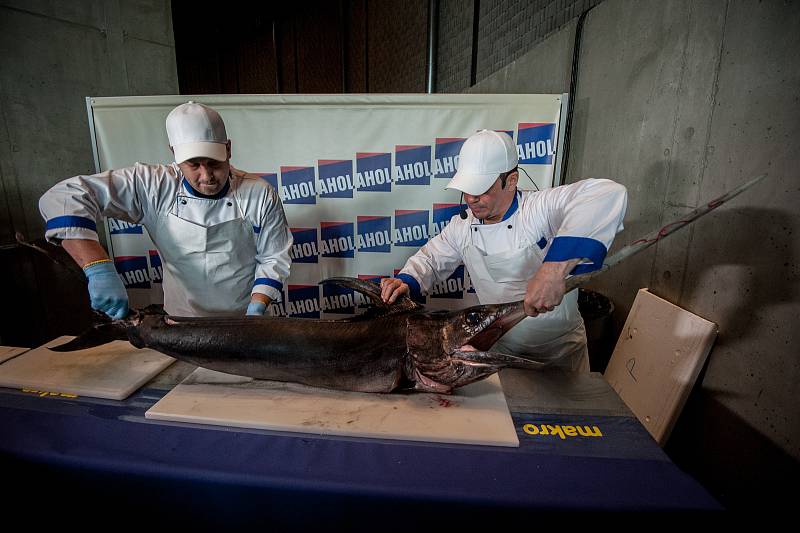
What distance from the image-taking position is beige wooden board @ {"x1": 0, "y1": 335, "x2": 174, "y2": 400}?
4.96ft

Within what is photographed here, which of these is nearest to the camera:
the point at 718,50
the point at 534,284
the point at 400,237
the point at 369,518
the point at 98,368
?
the point at 369,518

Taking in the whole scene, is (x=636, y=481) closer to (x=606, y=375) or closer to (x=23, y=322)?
(x=606, y=375)

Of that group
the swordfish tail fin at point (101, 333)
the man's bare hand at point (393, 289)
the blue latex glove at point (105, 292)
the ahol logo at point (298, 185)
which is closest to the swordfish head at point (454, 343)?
the man's bare hand at point (393, 289)

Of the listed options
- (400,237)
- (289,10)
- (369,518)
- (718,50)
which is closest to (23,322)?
(400,237)

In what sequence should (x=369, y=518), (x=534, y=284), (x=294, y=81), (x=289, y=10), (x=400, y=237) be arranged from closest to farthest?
(x=369, y=518)
(x=534, y=284)
(x=400, y=237)
(x=289, y=10)
(x=294, y=81)

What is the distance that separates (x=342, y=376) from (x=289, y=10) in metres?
9.42

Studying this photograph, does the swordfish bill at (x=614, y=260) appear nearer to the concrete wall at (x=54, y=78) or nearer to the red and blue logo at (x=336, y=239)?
the red and blue logo at (x=336, y=239)

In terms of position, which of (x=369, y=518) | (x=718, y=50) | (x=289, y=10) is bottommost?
(x=369, y=518)

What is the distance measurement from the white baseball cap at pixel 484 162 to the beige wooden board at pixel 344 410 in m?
0.93

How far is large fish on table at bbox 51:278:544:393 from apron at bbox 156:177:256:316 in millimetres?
818

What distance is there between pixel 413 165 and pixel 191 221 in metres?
1.76

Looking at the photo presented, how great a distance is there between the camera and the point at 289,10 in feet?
27.2

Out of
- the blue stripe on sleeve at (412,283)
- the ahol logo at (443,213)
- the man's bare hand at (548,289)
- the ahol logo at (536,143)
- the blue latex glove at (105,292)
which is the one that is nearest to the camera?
the man's bare hand at (548,289)

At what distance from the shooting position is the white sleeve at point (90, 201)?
1.79m
